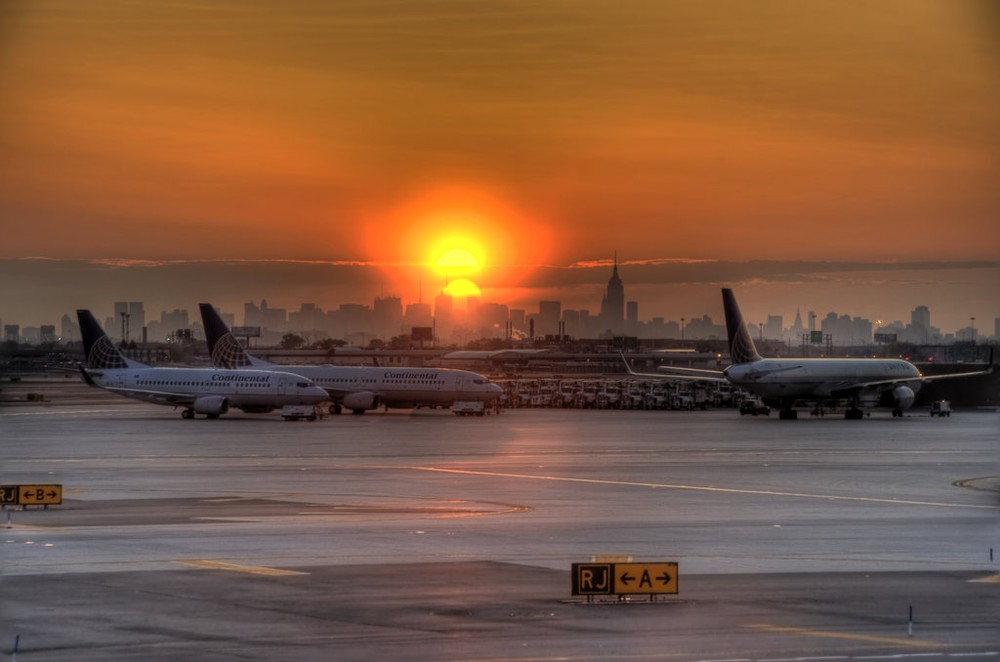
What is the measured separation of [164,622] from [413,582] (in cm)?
632

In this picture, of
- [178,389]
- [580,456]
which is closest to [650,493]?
[580,456]

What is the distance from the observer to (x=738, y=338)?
130500mm

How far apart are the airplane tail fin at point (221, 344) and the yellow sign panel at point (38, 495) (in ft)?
353

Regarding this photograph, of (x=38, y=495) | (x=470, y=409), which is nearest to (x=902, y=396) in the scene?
(x=470, y=409)

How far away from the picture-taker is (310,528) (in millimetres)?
40562

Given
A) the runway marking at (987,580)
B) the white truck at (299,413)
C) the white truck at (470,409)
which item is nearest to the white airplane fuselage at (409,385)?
the white truck at (470,409)

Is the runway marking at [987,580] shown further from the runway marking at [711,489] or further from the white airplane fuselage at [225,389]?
the white airplane fuselage at [225,389]

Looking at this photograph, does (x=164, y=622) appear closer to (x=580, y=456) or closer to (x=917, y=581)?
(x=917, y=581)

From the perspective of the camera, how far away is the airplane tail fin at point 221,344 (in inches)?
6058

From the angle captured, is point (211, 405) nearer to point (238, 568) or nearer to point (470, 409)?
point (470, 409)

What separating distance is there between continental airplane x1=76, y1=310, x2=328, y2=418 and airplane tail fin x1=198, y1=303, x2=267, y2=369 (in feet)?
83.6

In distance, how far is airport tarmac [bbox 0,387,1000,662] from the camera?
2469cm

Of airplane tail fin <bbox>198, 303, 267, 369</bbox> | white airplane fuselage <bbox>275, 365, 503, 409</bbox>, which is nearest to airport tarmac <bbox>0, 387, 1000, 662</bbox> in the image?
white airplane fuselage <bbox>275, 365, 503, 409</bbox>

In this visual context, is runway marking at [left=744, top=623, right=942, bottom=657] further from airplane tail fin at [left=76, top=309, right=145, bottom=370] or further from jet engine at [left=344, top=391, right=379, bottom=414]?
airplane tail fin at [left=76, top=309, right=145, bottom=370]
